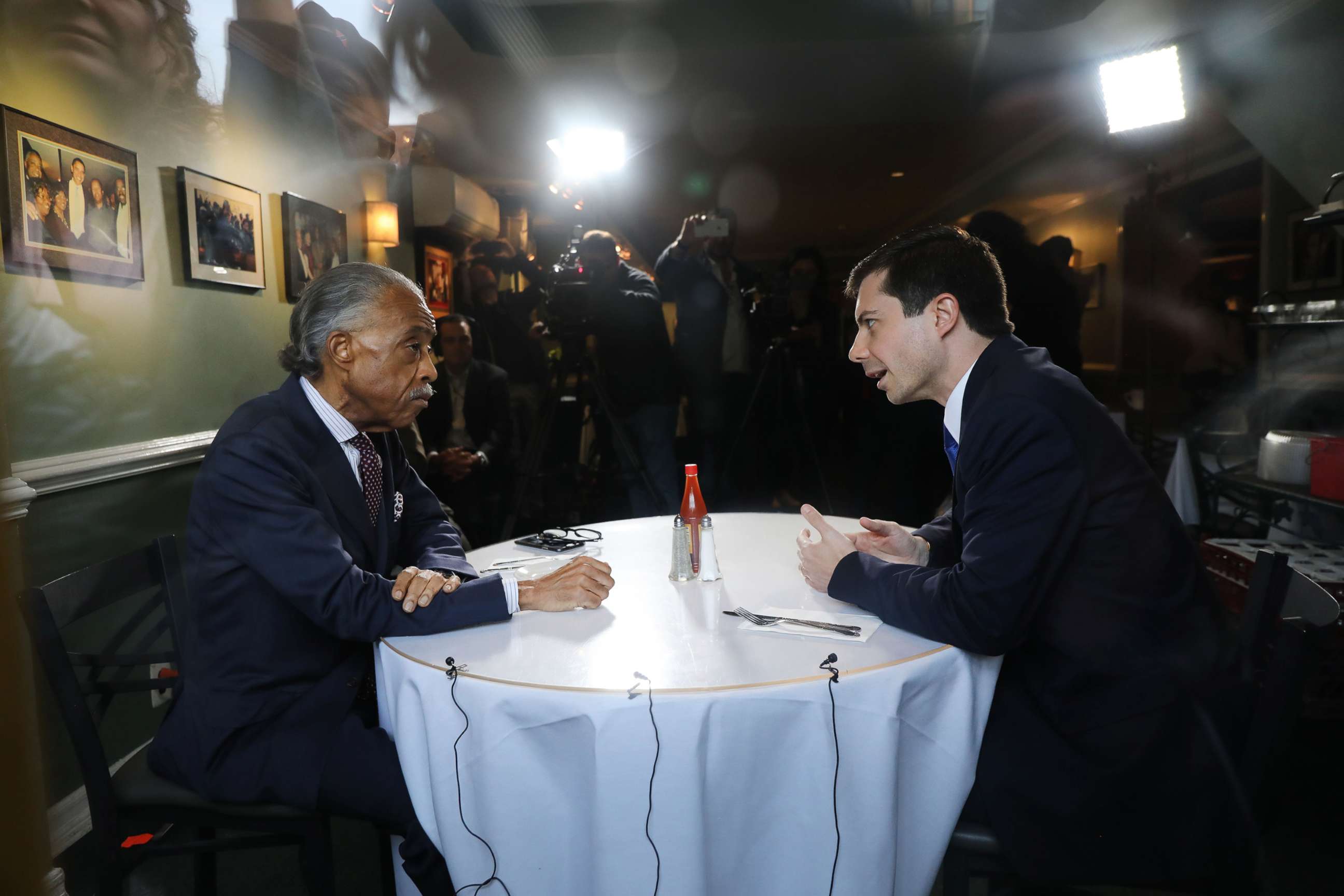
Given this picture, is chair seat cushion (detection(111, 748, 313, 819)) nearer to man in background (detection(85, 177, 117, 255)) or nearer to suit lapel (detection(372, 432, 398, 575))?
suit lapel (detection(372, 432, 398, 575))

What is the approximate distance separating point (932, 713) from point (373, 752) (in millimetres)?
896

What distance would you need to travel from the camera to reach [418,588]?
51.1 inches

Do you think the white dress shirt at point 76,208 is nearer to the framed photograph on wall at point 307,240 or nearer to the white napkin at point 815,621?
the framed photograph on wall at point 307,240

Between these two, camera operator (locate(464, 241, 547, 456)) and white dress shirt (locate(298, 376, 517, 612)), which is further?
camera operator (locate(464, 241, 547, 456))

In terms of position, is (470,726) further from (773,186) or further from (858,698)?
(773,186)

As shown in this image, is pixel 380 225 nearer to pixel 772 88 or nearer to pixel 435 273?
pixel 435 273

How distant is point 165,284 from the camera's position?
2586 mm

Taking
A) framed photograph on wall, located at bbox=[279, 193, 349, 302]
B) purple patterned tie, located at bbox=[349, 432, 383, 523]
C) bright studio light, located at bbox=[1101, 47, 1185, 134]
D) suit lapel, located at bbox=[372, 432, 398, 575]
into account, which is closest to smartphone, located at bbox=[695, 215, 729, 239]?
framed photograph on wall, located at bbox=[279, 193, 349, 302]

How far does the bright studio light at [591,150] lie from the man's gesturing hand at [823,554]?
425 cm

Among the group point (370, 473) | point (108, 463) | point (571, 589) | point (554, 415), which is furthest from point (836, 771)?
point (554, 415)

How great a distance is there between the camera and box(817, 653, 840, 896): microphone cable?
1.05 metres

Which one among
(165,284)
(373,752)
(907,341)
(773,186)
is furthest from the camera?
(773,186)

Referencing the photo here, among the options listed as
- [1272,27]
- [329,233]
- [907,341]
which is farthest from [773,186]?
[907,341]

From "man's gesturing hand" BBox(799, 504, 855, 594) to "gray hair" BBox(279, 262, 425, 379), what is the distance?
2.99 feet
